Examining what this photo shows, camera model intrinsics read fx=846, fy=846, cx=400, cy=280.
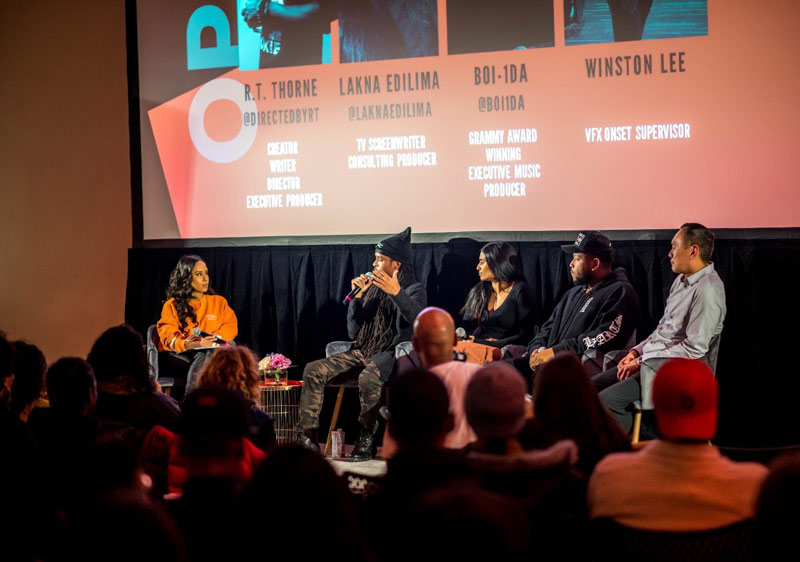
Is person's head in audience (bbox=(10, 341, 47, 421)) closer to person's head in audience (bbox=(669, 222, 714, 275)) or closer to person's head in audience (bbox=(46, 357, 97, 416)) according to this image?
person's head in audience (bbox=(46, 357, 97, 416))

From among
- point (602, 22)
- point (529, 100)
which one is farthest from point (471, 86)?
point (602, 22)

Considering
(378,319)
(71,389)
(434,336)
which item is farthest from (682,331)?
(71,389)

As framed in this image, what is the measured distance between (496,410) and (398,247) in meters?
3.51

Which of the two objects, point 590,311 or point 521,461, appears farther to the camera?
point 590,311

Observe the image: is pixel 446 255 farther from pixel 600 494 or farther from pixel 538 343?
pixel 600 494

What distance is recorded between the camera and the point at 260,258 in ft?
20.5

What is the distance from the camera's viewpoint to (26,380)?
2.90m

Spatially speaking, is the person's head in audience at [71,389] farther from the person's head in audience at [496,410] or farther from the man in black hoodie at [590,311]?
the man in black hoodie at [590,311]

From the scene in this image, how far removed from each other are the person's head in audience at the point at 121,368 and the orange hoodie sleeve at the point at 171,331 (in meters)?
2.53

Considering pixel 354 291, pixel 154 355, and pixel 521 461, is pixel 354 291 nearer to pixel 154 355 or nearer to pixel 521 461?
pixel 154 355

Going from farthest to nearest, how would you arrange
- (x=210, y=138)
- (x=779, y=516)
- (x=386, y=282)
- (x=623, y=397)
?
1. (x=210, y=138)
2. (x=386, y=282)
3. (x=623, y=397)
4. (x=779, y=516)

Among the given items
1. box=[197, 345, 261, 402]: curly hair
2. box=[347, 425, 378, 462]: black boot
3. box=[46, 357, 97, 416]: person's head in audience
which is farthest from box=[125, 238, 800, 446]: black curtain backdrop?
box=[46, 357, 97, 416]: person's head in audience

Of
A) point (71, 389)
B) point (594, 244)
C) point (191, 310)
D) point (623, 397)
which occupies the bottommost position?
point (623, 397)

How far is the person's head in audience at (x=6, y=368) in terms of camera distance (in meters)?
2.83
